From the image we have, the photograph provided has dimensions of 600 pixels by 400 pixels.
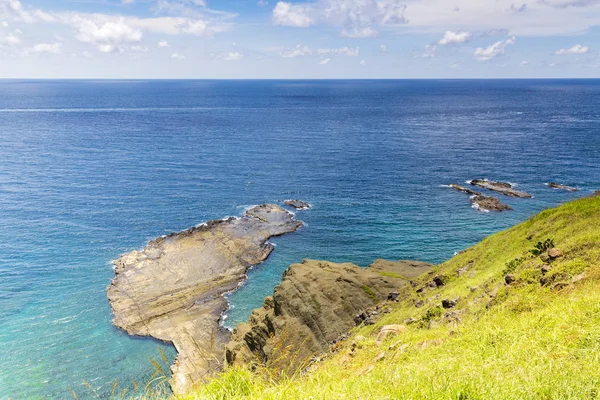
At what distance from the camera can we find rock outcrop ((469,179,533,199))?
286 ft

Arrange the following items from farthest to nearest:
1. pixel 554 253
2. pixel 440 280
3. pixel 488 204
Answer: pixel 488 204
pixel 440 280
pixel 554 253

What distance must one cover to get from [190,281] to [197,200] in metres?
31.9

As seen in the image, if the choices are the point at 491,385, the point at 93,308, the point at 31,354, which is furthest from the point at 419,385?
the point at 93,308

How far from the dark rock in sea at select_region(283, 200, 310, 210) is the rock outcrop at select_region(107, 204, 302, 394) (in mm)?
4716

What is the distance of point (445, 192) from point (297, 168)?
39.1 metres

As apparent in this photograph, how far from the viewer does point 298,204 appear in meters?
85.2

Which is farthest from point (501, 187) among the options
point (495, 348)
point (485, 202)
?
point (495, 348)

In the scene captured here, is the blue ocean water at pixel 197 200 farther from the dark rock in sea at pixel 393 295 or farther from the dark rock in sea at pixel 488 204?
the dark rock in sea at pixel 393 295

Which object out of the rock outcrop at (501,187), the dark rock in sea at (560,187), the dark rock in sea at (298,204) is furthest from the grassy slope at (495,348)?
the dark rock in sea at (560,187)

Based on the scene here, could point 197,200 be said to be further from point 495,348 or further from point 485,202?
point 495,348

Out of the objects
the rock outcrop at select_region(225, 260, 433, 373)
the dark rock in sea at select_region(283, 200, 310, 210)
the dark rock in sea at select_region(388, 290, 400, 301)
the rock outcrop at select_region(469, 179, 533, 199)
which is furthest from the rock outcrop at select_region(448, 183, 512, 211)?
the dark rock in sea at select_region(388, 290, 400, 301)

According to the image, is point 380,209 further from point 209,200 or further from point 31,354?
point 31,354

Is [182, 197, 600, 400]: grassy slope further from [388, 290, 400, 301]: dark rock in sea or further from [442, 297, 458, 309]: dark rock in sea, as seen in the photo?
[388, 290, 400, 301]: dark rock in sea

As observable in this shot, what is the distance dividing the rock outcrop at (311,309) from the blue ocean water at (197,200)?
10.9 m
